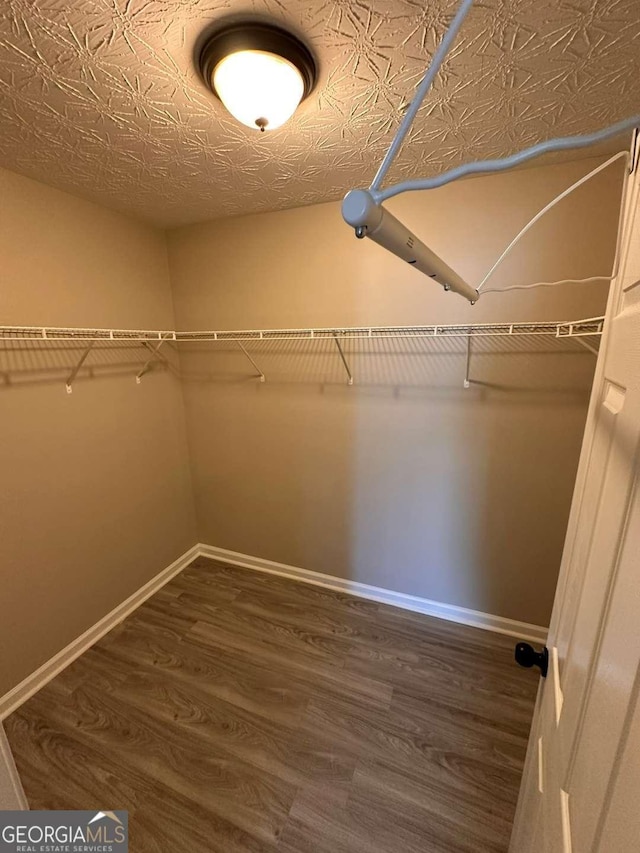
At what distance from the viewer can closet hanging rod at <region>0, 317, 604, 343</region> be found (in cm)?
156

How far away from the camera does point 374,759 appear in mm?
1509

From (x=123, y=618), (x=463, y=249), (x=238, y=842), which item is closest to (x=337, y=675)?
(x=238, y=842)

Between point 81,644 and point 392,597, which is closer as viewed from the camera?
point 81,644

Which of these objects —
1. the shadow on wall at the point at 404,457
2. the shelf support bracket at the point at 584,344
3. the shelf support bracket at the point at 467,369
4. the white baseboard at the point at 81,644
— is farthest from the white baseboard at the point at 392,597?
the shelf support bracket at the point at 584,344

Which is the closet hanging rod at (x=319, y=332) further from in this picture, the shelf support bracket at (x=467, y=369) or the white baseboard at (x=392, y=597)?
the white baseboard at (x=392, y=597)

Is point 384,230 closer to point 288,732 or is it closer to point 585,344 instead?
point 585,344

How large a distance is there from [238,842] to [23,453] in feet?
5.73

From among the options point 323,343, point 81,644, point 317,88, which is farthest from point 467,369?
point 81,644

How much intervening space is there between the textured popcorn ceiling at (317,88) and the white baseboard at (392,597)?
7.40 ft

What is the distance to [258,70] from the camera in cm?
92

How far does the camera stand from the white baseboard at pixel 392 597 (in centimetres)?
207

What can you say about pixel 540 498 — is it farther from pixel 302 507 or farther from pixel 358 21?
pixel 358 21

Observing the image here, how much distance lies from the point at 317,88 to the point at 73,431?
1.81 m

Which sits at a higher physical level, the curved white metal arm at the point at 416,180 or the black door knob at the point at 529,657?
the curved white metal arm at the point at 416,180
